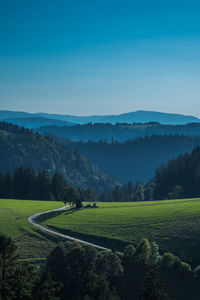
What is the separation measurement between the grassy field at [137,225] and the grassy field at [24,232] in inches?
192

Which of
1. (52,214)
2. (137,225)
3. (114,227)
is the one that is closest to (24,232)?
(52,214)

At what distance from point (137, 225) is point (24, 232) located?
21847 mm

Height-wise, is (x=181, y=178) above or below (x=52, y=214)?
above

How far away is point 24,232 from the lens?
67.6 meters

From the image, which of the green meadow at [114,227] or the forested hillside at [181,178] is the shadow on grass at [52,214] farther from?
the forested hillside at [181,178]

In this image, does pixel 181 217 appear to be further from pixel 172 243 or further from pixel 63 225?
pixel 63 225

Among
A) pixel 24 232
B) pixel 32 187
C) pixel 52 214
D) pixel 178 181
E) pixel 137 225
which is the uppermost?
pixel 137 225

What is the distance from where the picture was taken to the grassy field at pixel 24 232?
59.6 m

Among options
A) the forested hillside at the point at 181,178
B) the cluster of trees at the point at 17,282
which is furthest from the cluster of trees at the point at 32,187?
the cluster of trees at the point at 17,282

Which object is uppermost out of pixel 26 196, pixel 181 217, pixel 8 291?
pixel 8 291

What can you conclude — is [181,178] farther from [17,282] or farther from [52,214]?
[17,282]

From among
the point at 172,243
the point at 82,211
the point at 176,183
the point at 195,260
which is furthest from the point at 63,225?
the point at 176,183

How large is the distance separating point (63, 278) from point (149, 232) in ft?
88.8

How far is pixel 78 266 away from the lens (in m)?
46.1
